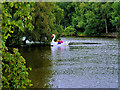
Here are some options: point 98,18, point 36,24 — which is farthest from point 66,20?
point 36,24

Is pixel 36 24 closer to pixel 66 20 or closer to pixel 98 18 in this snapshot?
pixel 98 18

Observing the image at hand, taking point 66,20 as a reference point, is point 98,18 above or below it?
above

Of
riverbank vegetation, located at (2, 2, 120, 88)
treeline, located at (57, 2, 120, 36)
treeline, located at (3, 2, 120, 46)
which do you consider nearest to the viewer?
riverbank vegetation, located at (2, 2, 120, 88)

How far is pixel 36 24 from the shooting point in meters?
34.8

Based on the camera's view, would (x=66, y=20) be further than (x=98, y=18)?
Yes

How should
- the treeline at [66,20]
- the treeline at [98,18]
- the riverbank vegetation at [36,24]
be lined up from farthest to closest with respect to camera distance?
the treeline at [98,18]
the treeline at [66,20]
the riverbank vegetation at [36,24]

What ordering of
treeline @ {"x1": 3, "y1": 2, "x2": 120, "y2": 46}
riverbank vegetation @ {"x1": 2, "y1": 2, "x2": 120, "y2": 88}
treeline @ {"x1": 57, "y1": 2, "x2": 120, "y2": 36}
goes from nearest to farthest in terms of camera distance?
1. riverbank vegetation @ {"x1": 2, "y1": 2, "x2": 120, "y2": 88}
2. treeline @ {"x1": 3, "y1": 2, "x2": 120, "y2": 46}
3. treeline @ {"x1": 57, "y1": 2, "x2": 120, "y2": 36}

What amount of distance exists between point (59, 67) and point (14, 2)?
10912mm

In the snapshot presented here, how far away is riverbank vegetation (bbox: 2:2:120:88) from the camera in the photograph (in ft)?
19.8

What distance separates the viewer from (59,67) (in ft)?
54.6

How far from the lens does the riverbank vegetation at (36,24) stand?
6.03m

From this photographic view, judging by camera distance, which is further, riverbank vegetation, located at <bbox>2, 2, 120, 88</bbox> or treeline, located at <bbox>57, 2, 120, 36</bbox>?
treeline, located at <bbox>57, 2, 120, 36</bbox>

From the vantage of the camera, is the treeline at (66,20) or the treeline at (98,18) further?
the treeline at (98,18)

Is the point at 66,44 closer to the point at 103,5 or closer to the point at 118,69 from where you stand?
the point at 118,69
